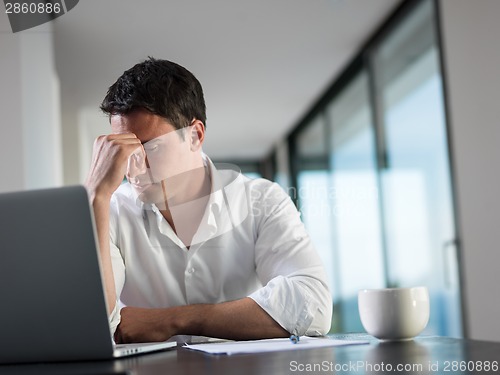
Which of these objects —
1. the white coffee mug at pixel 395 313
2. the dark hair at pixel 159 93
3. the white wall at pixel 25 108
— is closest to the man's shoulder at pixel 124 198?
the dark hair at pixel 159 93

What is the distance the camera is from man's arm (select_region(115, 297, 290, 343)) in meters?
1.44

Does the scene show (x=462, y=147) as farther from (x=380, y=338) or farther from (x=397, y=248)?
(x=380, y=338)

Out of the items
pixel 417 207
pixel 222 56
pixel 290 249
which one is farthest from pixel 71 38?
pixel 290 249

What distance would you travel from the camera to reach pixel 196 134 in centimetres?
191

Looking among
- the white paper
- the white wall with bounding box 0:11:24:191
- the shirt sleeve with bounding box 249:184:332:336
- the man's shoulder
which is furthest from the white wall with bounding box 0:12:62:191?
the white paper

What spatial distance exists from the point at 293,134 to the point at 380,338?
5.75 m

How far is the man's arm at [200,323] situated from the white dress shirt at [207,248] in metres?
0.22

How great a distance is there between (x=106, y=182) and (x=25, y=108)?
226 cm

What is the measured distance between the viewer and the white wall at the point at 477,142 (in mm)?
3113

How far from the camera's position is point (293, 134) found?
684cm

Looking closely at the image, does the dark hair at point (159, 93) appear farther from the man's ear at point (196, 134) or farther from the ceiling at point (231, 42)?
the ceiling at point (231, 42)

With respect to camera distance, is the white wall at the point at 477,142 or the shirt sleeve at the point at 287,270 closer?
the shirt sleeve at the point at 287,270

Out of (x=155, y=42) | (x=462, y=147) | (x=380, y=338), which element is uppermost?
(x=155, y=42)

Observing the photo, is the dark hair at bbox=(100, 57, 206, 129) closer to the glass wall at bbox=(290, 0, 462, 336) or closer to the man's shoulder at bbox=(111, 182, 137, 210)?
the man's shoulder at bbox=(111, 182, 137, 210)
